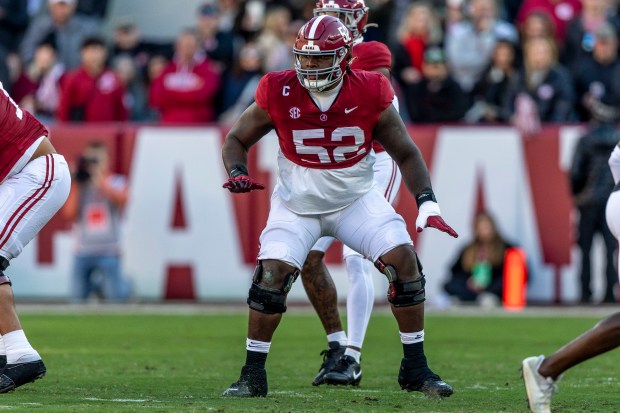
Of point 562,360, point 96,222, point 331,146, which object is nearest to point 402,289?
point 331,146

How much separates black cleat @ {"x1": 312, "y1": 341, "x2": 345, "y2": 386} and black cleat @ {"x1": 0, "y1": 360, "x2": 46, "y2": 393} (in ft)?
5.52

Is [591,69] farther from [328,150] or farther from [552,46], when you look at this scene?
[328,150]

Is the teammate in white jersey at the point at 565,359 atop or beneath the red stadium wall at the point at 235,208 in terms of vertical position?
beneath

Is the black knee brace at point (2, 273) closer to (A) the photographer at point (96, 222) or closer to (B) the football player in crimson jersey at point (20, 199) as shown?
(B) the football player in crimson jersey at point (20, 199)

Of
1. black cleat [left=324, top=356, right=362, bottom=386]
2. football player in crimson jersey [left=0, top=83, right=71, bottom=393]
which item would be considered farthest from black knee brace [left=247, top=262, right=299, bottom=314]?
football player in crimson jersey [left=0, top=83, right=71, bottom=393]

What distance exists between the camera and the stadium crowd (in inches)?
608

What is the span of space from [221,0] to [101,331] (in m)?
7.15

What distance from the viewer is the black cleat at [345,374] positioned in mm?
8105

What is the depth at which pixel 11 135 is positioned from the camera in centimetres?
756

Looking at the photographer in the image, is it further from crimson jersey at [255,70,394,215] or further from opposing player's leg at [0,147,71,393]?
crimson jersey at [255,70,394,215]

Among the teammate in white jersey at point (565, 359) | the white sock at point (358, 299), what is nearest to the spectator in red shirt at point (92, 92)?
the white sock at point (358, 299)

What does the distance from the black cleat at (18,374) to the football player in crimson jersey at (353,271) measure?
179 centimetres

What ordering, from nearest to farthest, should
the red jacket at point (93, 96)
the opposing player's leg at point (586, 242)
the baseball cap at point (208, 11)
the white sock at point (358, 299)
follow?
1. the white sock at point (358, 299)
2. the opposing player's leg at point (586, 242)
3. the red jacket at point (93, 96)
4. the baseball cap at point (208, 11)

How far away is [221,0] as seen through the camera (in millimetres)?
18188
